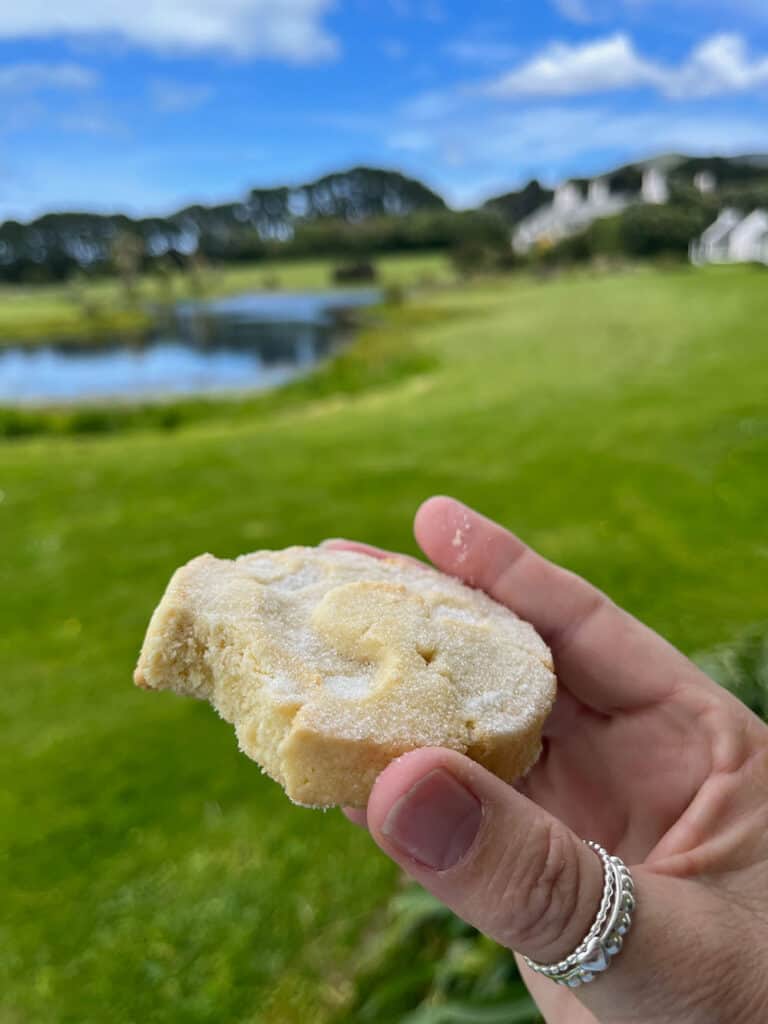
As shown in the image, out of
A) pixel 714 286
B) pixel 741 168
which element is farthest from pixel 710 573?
pixel 741 168

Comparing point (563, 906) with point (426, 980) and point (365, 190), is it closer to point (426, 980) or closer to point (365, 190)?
point (426, 980)

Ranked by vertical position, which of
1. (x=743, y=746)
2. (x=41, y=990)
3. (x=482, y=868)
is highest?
(x=482, y=868)

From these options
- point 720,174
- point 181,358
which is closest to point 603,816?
point 181,358

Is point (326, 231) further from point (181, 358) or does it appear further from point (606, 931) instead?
point (606, 931)

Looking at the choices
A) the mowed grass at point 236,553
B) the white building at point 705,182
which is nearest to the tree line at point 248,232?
the white building at point 705,182

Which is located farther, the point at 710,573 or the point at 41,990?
the point at 710,573

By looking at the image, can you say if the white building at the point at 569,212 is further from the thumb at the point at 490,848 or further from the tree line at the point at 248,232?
the thumb at the point at 490,848

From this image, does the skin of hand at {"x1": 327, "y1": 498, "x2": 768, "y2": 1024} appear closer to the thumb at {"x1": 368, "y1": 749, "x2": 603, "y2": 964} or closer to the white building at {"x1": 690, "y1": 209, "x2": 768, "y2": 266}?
the thumb at {"x1": 368, "y1": 749, "x2": 603, "y2": 964}
